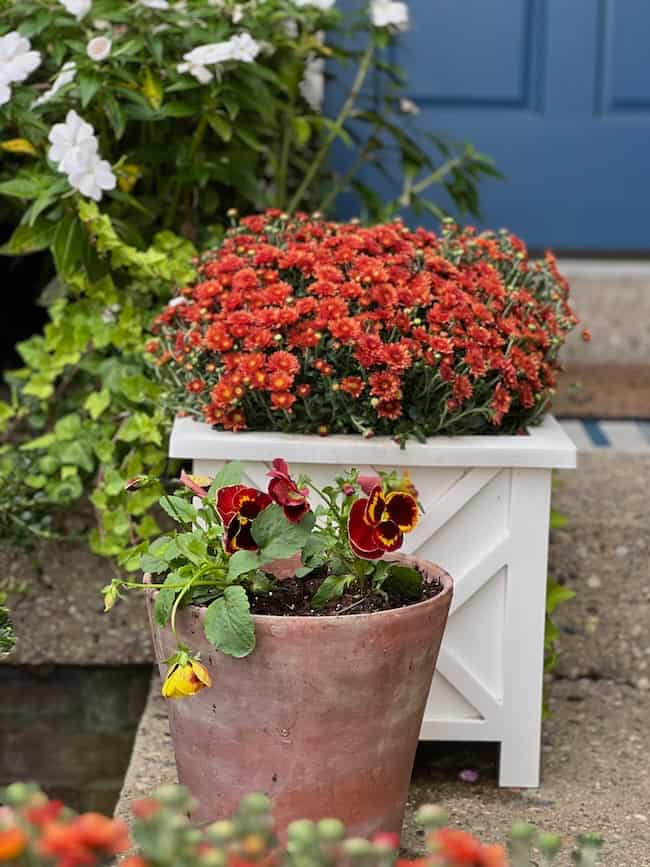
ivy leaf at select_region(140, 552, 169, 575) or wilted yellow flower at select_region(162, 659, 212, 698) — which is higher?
ivy leaf at select_region(140, 552, 169, 575)

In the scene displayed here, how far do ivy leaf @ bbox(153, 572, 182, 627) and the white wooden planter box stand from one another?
1.18ft

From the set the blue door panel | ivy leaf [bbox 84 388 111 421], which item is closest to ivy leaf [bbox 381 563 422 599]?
ivy leaf [bbox 84 388 111 421]

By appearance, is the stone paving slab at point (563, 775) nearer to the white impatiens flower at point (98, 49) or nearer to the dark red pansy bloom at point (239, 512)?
the dark red pansy bloom at point (239, 512)

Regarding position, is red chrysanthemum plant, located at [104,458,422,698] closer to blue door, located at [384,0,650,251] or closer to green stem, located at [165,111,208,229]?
green stem, located at [165,111,208,229]

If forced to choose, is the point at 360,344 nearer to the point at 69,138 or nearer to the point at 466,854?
the point at 69,138

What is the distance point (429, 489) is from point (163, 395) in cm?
49

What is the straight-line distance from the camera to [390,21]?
270cm

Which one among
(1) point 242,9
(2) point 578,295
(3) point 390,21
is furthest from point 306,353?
(2) point 578,295

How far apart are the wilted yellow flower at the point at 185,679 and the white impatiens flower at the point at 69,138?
104 cm

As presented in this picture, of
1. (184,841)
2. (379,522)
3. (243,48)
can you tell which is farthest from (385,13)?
(184,841)

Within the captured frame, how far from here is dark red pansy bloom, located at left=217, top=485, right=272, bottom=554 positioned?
1.52 metres

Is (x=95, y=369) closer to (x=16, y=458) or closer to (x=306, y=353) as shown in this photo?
(x=16, y=458)

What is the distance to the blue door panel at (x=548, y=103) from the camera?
10.4 ft

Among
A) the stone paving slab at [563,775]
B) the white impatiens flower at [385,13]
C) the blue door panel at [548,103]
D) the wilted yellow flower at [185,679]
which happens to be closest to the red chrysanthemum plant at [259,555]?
the wilted yellow flower at [185,679]
